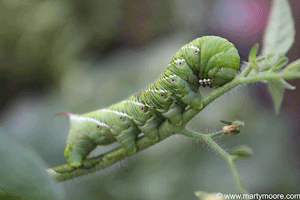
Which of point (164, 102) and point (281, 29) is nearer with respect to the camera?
point (281, 29)

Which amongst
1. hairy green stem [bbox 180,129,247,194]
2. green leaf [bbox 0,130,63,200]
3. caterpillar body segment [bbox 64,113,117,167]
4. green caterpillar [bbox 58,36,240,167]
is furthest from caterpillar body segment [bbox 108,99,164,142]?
green leaf [bbox 0,130,63,200]

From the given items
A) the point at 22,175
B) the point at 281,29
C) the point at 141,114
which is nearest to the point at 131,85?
the point at 141,114

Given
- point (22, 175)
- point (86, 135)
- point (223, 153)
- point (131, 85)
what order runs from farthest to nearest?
1. point (131, 85)
2. point (86, 135)
3. point (223, 153)
4. point (22, 175)

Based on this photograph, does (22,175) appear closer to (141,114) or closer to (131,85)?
(141,114)

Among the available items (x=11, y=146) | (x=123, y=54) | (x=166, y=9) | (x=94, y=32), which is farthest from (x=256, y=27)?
(x=11, y=146)

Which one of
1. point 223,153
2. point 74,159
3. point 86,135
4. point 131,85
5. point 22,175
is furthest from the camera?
point 131,85

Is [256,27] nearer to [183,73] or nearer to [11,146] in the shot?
[183,73]

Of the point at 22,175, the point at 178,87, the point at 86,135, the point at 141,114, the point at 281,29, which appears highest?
the point at 281,29

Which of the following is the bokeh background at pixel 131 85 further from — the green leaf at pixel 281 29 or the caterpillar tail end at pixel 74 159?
the green leaf at pixel 281 29
